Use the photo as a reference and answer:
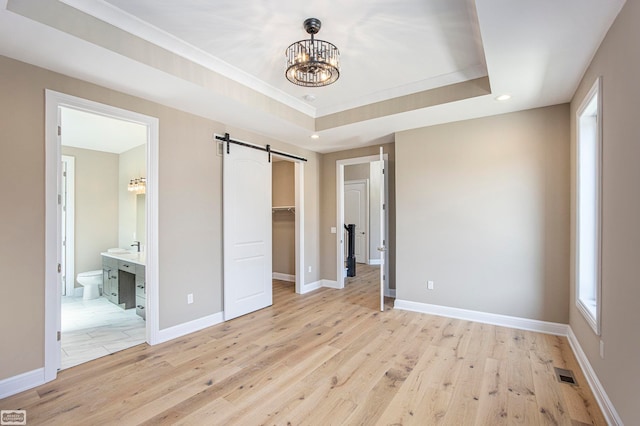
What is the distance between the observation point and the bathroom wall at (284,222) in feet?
20.6

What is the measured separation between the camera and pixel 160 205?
3.22 meters

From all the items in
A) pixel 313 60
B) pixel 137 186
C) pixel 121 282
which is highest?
pixel 313 60

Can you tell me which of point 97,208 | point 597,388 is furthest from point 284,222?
point 597,388

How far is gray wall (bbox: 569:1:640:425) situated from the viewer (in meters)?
1.60

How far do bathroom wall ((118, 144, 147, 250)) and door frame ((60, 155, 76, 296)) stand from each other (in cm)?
70

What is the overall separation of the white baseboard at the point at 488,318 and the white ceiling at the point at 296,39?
2.48m

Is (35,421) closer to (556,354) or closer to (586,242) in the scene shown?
(556,354)

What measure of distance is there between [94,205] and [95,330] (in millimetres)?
2778

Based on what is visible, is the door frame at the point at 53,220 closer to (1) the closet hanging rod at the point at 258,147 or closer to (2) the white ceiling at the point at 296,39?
(2) the white ceiling at the point at 296,39

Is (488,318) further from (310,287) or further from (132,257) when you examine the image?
(132,257)

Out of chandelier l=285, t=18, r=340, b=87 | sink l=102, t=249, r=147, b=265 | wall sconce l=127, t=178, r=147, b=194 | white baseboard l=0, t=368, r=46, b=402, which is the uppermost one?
chandelier l=285, t=18, r=340, b=87

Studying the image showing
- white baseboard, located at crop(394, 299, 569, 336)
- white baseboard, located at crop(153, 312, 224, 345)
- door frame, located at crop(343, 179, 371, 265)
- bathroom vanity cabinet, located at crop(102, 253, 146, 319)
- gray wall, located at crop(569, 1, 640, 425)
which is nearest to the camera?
gray wall, located at crop(569, 1, 640, 425)

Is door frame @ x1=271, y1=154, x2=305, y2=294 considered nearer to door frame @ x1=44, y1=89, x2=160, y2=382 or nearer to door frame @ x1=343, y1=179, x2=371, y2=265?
door frame @ x1=44, y1=89, x2=160, y2=382

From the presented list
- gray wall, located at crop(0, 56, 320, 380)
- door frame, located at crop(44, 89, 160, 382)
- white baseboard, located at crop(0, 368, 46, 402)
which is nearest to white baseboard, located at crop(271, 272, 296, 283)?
gray wall, located at crop(0, 56, 320, 380)
